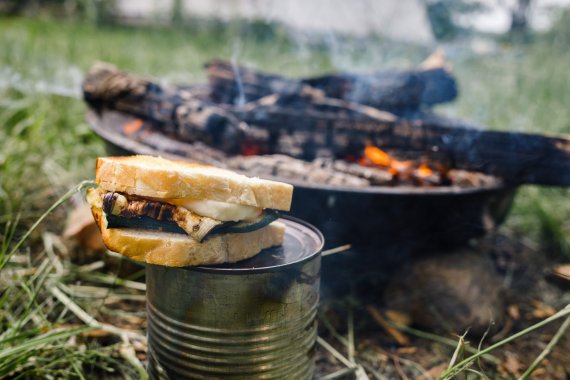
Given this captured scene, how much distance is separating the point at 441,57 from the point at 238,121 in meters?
1.67

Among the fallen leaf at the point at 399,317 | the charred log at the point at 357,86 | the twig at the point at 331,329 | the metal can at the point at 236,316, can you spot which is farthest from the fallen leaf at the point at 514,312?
the metal can at the point at 236,316

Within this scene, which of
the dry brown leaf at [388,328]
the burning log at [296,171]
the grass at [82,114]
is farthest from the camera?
the dry brown leaf at [388,328]

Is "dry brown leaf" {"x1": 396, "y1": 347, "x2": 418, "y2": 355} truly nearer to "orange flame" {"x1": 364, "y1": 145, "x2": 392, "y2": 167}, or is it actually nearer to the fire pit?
the fire pit

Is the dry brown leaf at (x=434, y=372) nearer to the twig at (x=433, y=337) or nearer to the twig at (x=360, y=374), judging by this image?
the twig at (x=433, y=337)

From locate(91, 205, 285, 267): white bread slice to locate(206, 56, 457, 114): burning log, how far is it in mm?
2065

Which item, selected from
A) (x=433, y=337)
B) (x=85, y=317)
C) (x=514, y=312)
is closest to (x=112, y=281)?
(x=85, y=317)

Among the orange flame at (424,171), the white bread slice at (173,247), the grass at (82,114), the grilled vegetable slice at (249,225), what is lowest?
the grass at (82,114)

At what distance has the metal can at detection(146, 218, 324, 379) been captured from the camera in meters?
1.69

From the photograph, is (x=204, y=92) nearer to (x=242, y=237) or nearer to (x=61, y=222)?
(x=61, y=222)

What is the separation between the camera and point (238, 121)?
10.5ft

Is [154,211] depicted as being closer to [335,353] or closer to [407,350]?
[335,353]

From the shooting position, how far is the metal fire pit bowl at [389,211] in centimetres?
253

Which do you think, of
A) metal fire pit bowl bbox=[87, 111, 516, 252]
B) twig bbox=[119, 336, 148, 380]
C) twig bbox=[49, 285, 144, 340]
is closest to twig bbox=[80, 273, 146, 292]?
twig bbox=[49, 285, 144, 340]

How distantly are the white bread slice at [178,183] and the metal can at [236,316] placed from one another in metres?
0.23
